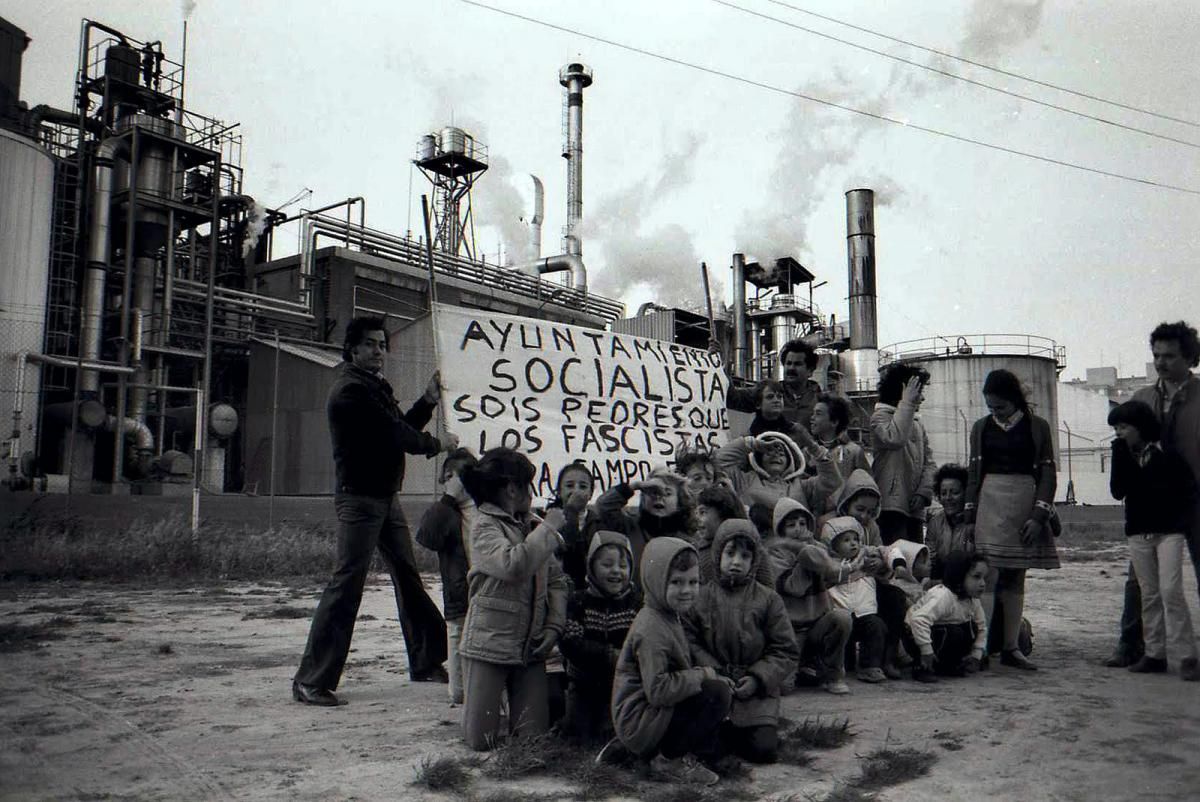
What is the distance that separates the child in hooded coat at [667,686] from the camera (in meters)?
3.23

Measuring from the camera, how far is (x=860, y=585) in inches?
198

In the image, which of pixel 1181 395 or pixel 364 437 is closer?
pixel 364 437

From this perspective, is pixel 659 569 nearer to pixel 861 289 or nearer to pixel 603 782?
pixel 603 782

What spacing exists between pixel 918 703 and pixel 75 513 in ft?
35.1

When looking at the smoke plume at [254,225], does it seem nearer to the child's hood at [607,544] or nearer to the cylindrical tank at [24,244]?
the cylindrical tank at [24,244]

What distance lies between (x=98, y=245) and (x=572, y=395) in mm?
20728

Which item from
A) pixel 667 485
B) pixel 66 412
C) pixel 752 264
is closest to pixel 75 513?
pixel 66 412

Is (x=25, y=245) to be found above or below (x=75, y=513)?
above

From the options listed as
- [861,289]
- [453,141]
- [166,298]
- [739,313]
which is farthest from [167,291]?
[861,289]

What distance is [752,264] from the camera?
45.4 meters

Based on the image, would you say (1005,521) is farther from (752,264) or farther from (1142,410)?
(752,264)

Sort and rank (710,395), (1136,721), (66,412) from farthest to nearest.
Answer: (66,412), (710,395), (1136,721)

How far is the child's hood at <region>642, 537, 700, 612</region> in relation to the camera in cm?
335

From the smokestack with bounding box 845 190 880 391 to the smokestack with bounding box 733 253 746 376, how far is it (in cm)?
511
